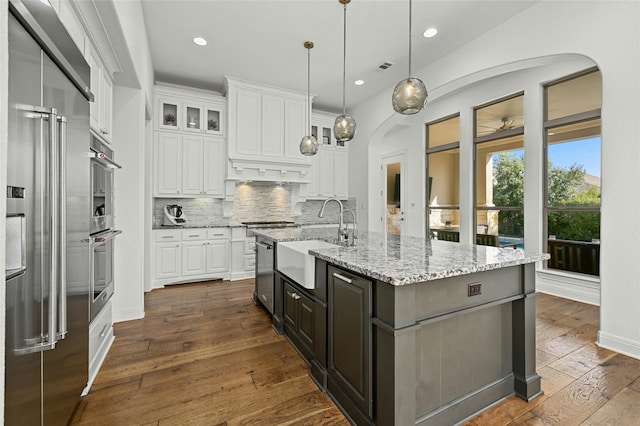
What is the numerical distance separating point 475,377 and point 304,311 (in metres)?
1.21

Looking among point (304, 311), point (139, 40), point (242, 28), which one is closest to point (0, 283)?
point (304, 311)

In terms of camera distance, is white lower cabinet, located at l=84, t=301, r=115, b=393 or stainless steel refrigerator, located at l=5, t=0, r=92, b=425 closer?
stainless steel refrigerator, located at l=5, t=0, r=92, b=425

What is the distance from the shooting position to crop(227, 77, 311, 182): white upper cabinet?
488 cm

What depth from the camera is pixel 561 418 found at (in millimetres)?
1719

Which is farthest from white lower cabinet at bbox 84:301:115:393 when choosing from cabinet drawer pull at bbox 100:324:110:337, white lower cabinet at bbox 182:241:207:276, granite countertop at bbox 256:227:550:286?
white lower cabinet at bbox 182:241:207:276

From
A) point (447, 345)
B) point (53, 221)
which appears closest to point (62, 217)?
point (53, 221)

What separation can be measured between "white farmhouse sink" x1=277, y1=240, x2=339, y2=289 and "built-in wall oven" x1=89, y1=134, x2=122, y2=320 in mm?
1352

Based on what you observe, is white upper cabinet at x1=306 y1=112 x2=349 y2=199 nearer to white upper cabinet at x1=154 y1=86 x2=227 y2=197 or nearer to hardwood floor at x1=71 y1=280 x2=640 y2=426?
white upper cabinet at x1=154 y1=86 x2=227 y2=197

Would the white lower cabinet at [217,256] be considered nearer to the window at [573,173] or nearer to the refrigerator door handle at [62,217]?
the refrigerator door handle at [62,217]

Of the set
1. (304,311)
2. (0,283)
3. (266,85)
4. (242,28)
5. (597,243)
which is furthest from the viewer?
(266,85)

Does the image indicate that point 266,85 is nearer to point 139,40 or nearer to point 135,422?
point 139,40

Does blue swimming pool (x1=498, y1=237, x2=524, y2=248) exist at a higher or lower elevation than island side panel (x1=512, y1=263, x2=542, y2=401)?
higher

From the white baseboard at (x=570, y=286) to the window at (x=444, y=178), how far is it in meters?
1.47

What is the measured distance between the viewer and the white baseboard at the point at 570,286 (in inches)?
148
